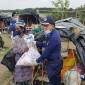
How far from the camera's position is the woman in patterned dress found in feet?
19.5

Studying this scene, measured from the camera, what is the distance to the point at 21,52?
6012mm

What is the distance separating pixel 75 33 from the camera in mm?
6363

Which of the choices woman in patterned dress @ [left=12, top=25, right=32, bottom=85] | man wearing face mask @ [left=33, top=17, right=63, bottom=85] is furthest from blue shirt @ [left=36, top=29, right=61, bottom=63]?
woman in patterned dress @ [left=12, top=25, right=32, bottom=85]

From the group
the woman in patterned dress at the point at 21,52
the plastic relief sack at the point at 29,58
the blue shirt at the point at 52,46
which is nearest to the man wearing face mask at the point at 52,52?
the blue shirt at the point at 52,46

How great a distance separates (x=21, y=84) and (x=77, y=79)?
148 centimetres

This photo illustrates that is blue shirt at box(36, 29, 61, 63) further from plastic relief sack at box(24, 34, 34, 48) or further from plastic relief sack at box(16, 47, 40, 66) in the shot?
plastic relief sack at box(24, 34, 34, 48)

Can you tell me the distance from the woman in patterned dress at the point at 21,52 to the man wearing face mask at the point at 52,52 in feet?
2.40

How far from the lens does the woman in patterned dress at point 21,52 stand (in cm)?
594

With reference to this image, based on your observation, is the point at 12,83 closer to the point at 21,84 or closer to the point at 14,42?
the point at 21,84

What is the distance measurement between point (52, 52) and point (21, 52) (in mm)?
1008

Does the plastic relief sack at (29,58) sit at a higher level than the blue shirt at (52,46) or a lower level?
lower

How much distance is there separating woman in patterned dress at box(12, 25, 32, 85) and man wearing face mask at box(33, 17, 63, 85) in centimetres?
73

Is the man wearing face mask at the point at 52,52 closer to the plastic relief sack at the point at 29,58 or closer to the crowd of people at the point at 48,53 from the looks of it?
the crowd of people at the point at 48,53

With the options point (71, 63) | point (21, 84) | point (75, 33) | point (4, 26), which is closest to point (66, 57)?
point (71, 63)
